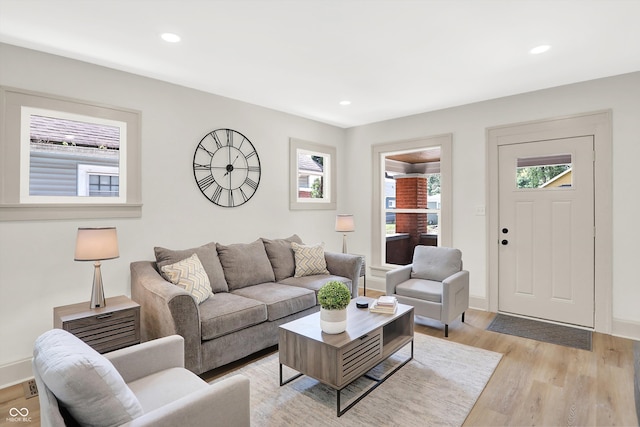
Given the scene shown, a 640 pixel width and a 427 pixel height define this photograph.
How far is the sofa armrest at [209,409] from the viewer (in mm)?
1275

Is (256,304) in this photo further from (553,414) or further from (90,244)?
(553,414)

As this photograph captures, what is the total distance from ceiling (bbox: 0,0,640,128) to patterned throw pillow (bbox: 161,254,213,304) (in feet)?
5.80

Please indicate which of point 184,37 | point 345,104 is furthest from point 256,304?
point 345,104

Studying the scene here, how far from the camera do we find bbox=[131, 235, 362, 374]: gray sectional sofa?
99.2 inches

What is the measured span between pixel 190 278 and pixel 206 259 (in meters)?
0.45

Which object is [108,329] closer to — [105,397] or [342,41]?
[105,397]

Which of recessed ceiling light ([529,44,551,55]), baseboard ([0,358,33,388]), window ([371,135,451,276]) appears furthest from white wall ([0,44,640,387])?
recessed ceiling light ([529,44,551,55])

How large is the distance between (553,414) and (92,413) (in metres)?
2.54

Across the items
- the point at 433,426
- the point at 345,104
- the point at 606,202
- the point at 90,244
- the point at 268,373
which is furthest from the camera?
the point at 345,104

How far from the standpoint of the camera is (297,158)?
4812 millimetres

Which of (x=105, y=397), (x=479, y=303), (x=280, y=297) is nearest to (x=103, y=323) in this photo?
(x=280, y=297)

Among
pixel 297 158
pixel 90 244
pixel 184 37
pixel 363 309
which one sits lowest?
pixel 363 309

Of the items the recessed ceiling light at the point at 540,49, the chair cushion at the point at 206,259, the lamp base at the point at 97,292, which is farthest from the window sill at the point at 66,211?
the recessed ceiling light at the point at 540,49

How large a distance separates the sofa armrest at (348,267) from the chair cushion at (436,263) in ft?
2.17
